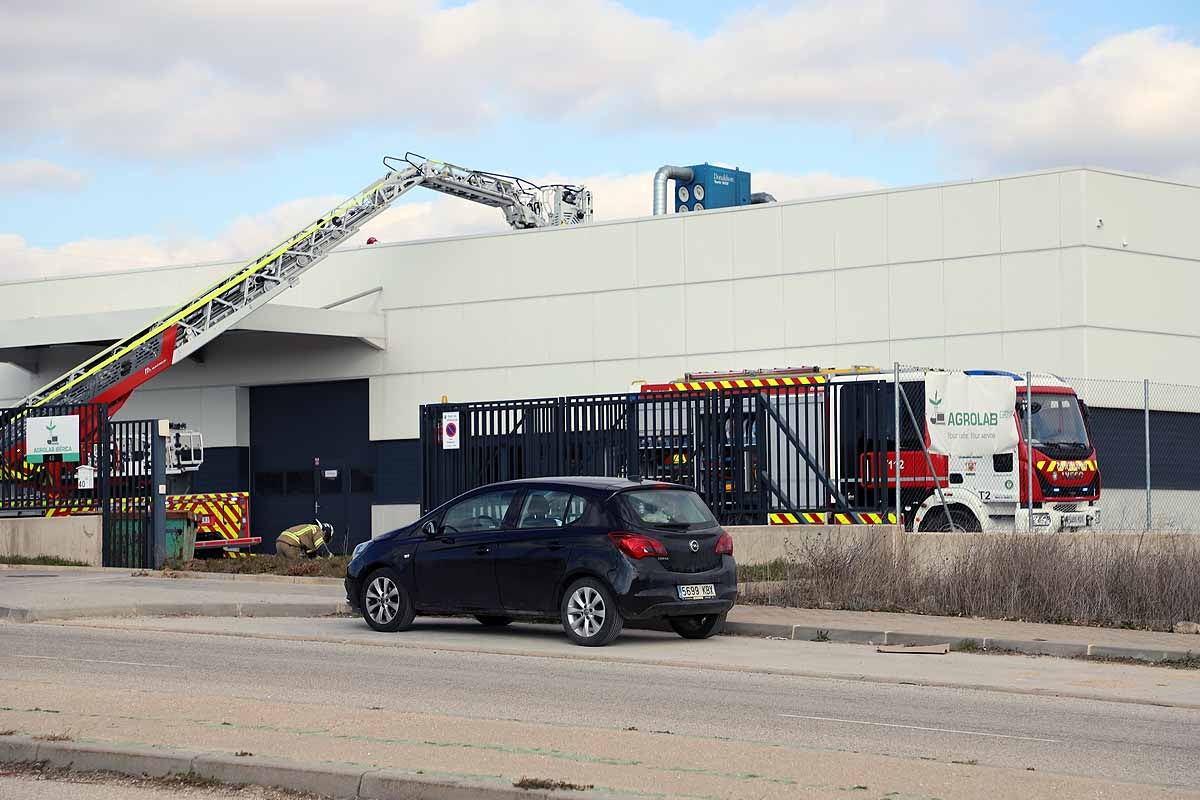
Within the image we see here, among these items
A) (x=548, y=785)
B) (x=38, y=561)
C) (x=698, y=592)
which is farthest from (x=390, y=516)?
(x=548, y=785)

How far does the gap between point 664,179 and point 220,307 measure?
11.7 metres

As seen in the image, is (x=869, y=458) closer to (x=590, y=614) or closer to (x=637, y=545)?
(x=637, y=545)

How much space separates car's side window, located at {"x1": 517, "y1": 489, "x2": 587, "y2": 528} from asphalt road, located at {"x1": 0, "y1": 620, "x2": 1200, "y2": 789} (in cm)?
124

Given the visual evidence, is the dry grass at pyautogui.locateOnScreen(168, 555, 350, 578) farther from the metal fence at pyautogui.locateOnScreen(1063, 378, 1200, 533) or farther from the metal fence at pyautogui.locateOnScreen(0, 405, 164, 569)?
the metal fence at pyautogui.locateOnScreen(1063, 378, 1200, 533)

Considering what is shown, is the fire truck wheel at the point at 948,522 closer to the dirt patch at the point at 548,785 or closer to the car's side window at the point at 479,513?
the car's side window at the point at 479,513

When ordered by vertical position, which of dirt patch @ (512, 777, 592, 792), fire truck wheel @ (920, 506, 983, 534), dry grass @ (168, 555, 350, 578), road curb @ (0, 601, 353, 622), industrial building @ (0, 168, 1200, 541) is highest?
industrial building @ (0, 168, 1200, 541)

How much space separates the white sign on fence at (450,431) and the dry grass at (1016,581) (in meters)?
8.39

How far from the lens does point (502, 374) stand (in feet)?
118

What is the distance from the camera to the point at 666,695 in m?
12.6

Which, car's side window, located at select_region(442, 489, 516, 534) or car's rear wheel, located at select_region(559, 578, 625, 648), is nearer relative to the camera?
car's rear wheel, located at select_region(559, 578, 625, 648)

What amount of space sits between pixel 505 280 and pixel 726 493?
1276cm

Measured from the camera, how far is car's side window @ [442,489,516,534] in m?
16.9

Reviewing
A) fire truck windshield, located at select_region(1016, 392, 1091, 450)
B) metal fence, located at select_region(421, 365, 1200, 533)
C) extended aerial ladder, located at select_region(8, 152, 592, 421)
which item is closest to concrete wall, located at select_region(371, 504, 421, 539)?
extended aerial ladder, located at select_region(8, 152, 592, 421)

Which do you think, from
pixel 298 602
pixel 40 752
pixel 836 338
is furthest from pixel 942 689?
pixel 836 338
